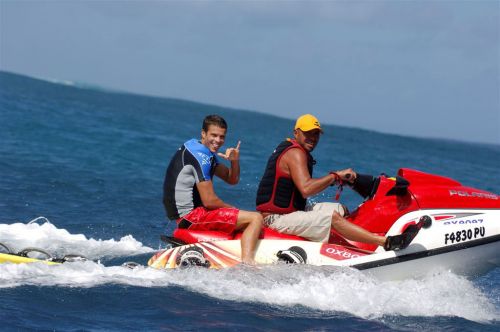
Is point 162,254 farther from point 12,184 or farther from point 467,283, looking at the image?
point 12,184

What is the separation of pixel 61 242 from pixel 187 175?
2.86m

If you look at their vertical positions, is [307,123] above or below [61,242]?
above

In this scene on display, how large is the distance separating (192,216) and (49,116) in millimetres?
25037

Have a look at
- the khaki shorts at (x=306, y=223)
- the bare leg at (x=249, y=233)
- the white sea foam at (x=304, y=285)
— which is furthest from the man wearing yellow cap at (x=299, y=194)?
the white sea foam at (x=304, y=285)

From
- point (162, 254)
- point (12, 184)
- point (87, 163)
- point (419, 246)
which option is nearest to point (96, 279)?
point (162, 254)

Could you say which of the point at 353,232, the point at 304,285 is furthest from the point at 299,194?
the point at 304,285

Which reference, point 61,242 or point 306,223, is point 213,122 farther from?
point 61,242

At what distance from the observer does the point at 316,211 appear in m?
7.13

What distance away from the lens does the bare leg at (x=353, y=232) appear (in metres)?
6.98

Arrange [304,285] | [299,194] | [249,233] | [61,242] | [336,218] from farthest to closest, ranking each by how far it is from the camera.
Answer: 1. [61,242]
2. [299,194]
3. [336,218]
4. [249,233]
5. [304,285]

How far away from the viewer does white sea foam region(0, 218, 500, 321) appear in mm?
6562

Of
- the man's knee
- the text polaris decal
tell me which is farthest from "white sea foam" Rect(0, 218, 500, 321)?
the text polaris decal

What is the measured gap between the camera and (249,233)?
697 centimetres

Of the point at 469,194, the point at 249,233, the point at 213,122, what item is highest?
the point at 213,122
